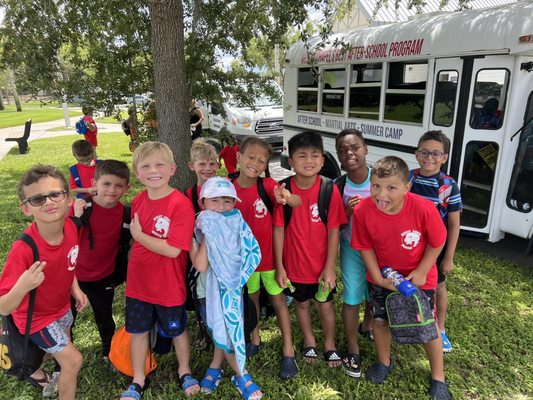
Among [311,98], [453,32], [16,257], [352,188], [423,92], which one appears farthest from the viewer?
[311,98]

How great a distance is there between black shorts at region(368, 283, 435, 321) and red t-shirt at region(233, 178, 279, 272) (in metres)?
0.67

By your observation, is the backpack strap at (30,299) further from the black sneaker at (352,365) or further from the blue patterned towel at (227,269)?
the black sneaker at (352,365)

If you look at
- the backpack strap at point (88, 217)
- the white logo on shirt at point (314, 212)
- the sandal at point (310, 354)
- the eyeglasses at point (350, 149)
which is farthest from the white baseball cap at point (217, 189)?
the sandal at point (310, 354)

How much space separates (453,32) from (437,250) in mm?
3016

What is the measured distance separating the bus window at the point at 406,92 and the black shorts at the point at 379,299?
2.91 m

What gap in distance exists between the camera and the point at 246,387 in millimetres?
2418

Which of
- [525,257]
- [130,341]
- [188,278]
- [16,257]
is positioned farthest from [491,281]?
[16,257]

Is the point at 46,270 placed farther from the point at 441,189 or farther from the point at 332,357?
the point at 441,189

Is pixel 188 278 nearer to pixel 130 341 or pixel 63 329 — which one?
pixel 130 341

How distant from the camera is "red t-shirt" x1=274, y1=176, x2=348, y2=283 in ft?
8.09

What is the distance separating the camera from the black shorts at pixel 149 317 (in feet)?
7.66

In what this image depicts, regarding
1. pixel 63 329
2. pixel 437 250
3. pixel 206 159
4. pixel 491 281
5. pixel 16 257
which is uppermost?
pixel 206 159

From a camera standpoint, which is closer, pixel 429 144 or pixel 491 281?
pixel 429 144

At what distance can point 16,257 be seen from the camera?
1.87 meters
